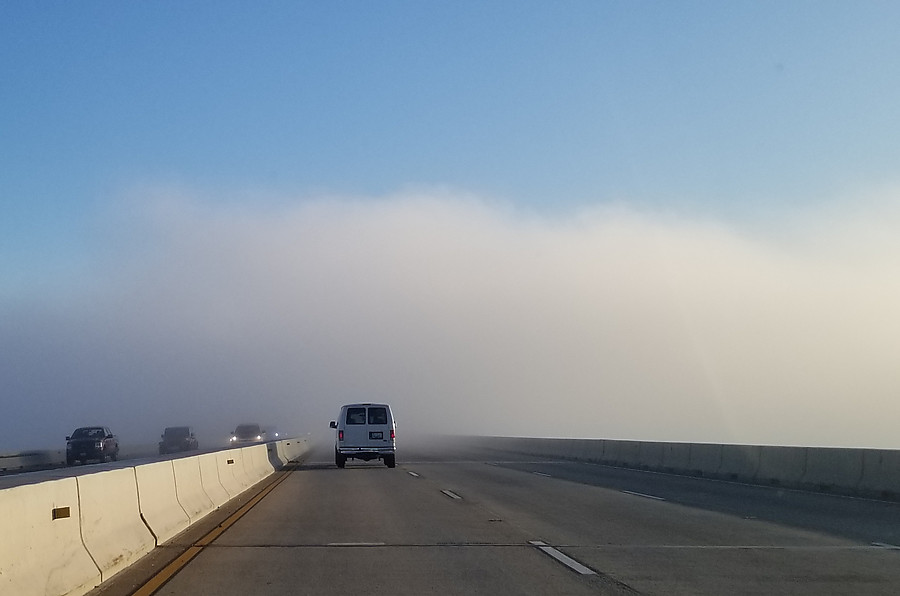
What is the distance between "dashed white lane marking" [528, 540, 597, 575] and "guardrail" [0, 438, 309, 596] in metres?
4.86

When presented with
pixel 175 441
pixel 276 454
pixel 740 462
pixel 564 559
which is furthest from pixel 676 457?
pixel 175 441

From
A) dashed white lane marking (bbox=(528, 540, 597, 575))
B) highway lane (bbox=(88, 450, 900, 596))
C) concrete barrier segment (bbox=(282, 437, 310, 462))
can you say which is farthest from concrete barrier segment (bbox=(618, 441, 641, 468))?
dashed white lane marking (bbox=(528, 540, 597, 575))

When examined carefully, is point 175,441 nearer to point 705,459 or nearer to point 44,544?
point 705,459

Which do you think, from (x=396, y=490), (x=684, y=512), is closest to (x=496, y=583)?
(x=684, y=512)

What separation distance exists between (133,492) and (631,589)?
19.8 ft

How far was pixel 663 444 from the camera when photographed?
32.4 m

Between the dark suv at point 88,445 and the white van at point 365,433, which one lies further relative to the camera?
the dark suv at point 88,445

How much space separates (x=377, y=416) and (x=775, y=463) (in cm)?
1512

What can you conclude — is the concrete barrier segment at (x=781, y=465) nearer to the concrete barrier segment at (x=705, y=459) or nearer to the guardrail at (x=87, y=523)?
the concrete barrier segment at (x=705, y=459)

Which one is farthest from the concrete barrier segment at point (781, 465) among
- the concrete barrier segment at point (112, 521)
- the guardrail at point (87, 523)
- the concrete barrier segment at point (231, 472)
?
the concrete barrier segment at point (112, 521)

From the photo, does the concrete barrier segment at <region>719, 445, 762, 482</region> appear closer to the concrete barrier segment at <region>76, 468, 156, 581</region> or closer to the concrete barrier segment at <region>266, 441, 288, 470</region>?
the concrete barrier segment at <region>266, 441, 288, 470</region>

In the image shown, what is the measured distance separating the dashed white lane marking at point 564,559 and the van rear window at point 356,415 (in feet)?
72.8

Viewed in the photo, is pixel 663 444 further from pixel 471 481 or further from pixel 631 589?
pixel 631 589

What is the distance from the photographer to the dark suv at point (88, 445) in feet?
142
